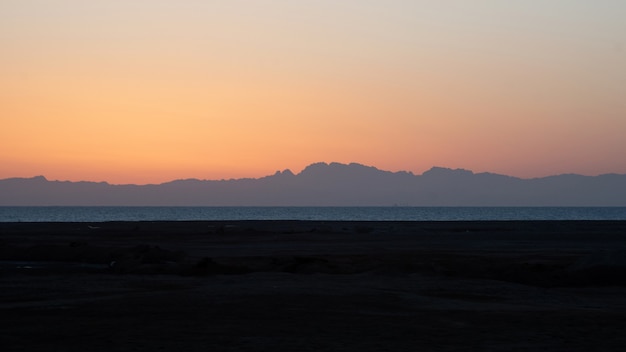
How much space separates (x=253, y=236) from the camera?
7712cm

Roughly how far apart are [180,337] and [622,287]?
18458 mm

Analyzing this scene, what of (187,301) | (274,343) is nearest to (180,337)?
(274,343)

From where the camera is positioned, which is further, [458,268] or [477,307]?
[458,268]

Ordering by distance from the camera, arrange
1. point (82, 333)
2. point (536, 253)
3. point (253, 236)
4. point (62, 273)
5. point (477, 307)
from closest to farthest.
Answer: point (82, 333) < point (477, 307) < point (62, 273) < point (536, 253) < point (253, 236)

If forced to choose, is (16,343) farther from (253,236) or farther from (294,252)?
(253,236)

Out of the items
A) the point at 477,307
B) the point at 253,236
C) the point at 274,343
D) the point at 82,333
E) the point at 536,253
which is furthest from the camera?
the point at 253,236

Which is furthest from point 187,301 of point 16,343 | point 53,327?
point 16,343

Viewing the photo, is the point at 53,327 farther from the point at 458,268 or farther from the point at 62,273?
the point at 458,268

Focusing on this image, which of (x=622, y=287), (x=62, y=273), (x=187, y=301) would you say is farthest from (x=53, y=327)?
(x=622, y=287)

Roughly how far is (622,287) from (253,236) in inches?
1955

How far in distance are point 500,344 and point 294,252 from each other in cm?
3619

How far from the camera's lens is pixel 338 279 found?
3095 cm

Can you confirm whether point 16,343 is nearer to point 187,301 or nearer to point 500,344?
point 187,301

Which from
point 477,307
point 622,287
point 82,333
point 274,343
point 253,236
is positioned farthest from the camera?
point 253,236
